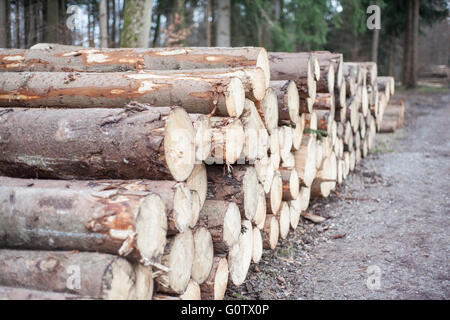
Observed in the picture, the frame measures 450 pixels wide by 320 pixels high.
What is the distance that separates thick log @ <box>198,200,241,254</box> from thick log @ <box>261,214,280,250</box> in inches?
37.3

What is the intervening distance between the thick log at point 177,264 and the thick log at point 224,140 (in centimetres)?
67

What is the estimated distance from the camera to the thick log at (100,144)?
2730 mm

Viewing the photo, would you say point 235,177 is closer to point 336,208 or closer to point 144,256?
point 144,256

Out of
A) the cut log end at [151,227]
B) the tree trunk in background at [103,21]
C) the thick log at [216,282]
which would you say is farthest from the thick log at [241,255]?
the tree trunk in background at [103,21]

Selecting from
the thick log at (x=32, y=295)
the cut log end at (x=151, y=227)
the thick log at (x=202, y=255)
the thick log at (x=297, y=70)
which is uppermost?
the thick log at (x=297, y=70)

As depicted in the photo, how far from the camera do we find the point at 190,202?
116 inches

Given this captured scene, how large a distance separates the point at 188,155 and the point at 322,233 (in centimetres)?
277

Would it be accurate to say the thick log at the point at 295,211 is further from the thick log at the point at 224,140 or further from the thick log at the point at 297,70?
the thick log at the point at 224,140

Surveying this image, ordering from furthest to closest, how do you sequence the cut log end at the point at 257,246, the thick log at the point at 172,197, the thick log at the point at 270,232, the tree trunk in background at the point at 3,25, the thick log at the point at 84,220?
1. the tree trunk in background at the point at 3,25
2. the thick log at the point at 270,232
3. the cut log end at the point at 257,246
4. the thick log at the point at 172,197
5. the thick log at the point at 84,220

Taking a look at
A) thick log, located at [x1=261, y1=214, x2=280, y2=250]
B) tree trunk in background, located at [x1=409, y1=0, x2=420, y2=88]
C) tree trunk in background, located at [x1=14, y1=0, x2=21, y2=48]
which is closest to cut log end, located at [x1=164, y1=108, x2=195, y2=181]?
thick log, located at [x1=261, y1=214, x2=280, y2=250]

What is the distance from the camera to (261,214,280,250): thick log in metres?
4.46

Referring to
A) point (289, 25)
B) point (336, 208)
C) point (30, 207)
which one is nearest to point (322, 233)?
point (336, 208)

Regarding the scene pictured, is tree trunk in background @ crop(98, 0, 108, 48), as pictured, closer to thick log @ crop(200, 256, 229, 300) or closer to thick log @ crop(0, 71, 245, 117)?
thick log @ crop(0, 71, 245, 117)

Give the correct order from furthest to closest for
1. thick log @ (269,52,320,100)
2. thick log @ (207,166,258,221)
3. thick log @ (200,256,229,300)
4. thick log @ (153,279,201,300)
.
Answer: thick log @ (269,52,320,100)
thick log @ (207,166,258,221)
thick log @ (200,256,229,300)
thick log @ (153,279,201,300)
